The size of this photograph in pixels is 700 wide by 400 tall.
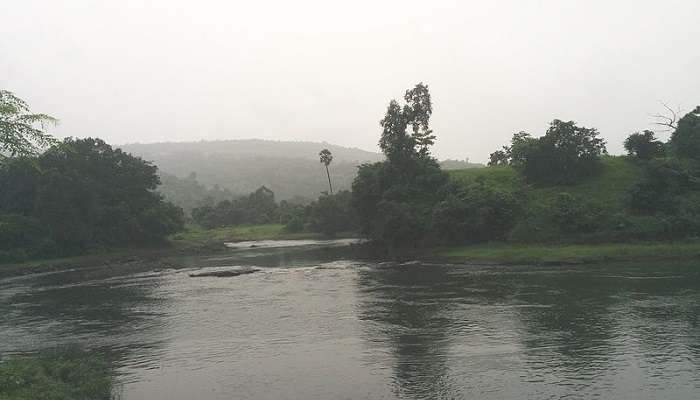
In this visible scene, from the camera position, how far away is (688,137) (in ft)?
222

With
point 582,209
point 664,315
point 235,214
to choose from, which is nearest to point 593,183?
point 582,209

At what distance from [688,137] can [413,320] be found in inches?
2234

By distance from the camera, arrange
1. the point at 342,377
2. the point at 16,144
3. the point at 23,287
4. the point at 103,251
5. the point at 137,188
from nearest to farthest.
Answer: the point at 16,144
the point at 342,377
the point at 23,287
the point at 103,251
the point at 137,188

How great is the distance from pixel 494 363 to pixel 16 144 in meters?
18.7

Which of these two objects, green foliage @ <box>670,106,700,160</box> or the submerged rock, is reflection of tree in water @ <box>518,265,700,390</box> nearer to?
the submerged rock

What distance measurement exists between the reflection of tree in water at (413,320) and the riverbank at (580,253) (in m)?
7.95

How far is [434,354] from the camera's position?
23.4 m

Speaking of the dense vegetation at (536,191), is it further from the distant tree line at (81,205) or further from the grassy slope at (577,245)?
the distant tree line at (81,205)

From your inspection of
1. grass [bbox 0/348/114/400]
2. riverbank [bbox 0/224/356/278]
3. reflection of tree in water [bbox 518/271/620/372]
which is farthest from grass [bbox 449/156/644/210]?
grass [bbox 0/348/114/400]

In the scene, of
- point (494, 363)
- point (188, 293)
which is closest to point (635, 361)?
point (494, 363)

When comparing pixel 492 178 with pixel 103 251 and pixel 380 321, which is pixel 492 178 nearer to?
pixel 380 321

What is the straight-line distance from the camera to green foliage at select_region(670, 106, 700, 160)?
66744 mm

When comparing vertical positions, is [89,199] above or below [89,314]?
above

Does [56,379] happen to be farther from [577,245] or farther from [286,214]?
[286,214]
